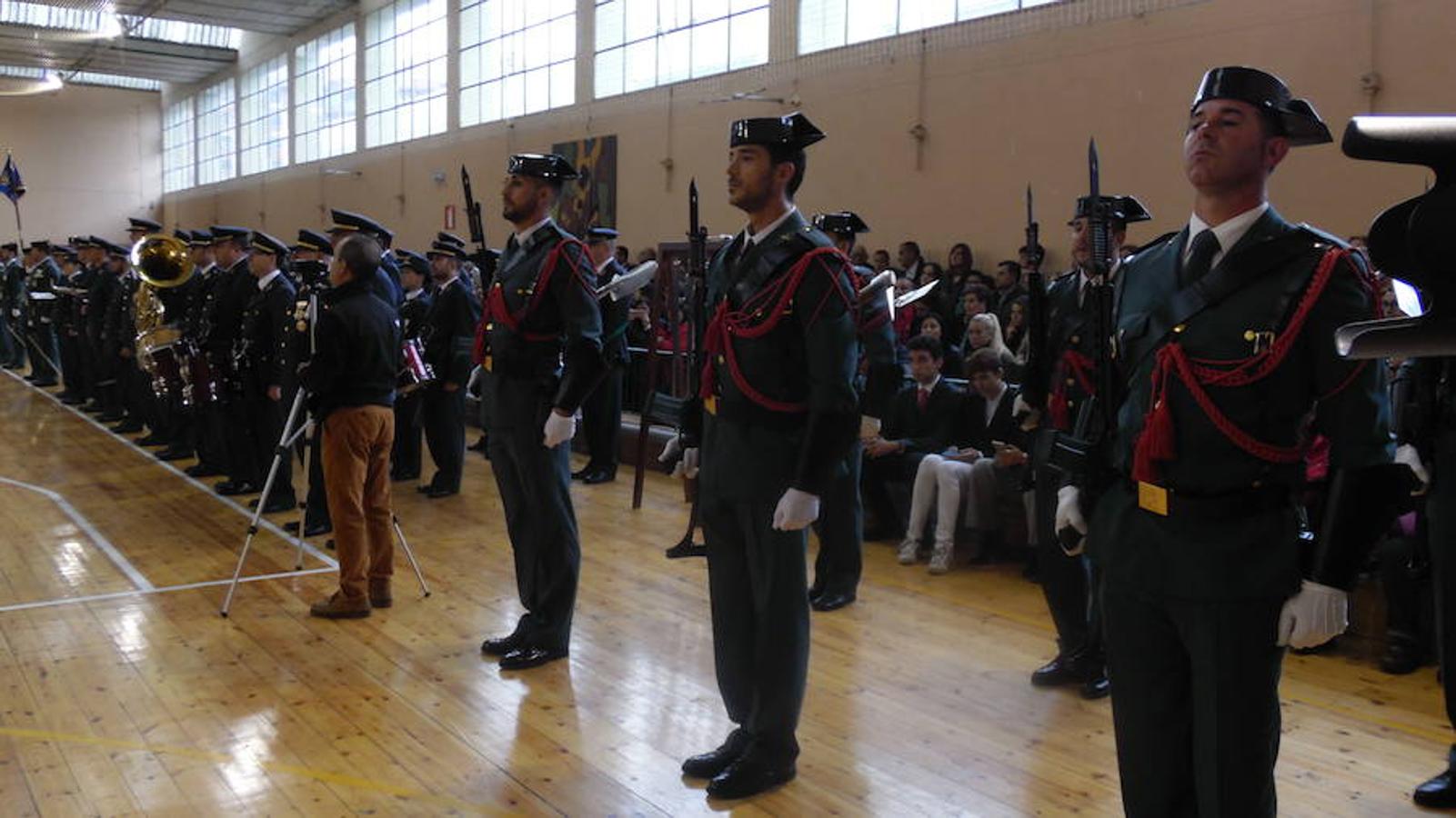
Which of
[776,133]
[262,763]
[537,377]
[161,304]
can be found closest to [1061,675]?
[537,377]

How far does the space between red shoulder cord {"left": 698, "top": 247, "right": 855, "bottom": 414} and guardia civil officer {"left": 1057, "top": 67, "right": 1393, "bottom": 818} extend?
1104 mm

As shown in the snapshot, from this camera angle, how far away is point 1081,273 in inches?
155

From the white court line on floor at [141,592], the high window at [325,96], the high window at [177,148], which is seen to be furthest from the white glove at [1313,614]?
the high window at [177,148]

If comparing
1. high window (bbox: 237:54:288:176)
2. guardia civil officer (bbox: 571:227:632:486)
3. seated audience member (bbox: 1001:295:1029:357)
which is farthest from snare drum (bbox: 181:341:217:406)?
high window (bbox: 237:54:288:176)

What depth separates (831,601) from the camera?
5254 mm

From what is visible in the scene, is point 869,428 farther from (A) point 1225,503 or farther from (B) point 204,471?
(B) point 204,471

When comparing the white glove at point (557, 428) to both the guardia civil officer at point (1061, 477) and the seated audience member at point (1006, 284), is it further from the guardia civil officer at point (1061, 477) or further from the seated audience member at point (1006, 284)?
the seated audience member at point (1006, 284)

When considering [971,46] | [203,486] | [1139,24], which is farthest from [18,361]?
[1139,24]

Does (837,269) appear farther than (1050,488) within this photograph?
No

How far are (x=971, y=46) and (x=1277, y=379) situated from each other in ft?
29.4

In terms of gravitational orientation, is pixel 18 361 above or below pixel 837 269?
below

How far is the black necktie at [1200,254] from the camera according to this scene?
2.05 m

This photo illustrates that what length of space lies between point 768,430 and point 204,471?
676 centimetres

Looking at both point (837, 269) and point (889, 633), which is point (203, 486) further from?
point (837, 269)
